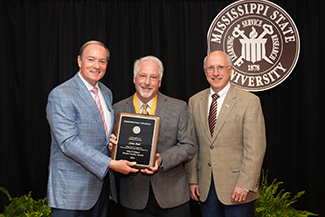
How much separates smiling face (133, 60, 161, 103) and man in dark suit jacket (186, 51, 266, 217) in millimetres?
513

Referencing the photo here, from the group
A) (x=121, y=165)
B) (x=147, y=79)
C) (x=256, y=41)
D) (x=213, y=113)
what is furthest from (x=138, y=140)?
(x=256, y=41)

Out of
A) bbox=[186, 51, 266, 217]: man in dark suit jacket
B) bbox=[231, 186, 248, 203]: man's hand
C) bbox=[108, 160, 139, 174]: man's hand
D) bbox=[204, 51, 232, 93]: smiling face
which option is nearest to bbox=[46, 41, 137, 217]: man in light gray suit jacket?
bbox=[108, 160, 139, 174]: man's hand

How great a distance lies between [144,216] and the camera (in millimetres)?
2320

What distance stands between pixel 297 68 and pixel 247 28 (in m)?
0.83

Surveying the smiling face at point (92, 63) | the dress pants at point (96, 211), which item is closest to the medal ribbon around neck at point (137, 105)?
the smiling face at point (92, 63)

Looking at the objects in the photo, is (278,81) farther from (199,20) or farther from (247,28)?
(199,20)

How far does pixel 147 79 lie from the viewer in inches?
92.0

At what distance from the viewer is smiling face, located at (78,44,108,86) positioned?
2299 mm

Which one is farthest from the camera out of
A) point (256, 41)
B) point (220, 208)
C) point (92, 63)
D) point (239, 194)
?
point (256, 41)

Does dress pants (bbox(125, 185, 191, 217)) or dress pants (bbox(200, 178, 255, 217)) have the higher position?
dress pants (bbox(125, 185, 191, 217))

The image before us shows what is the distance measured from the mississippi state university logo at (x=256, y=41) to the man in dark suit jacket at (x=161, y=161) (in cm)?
156

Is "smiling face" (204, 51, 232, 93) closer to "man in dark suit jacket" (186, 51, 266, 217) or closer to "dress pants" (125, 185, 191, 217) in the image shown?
"man in dark suit jacket" (186, 51, 266, 217)

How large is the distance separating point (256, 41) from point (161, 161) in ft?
7.35

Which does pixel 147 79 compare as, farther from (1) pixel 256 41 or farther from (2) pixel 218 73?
(1) pixel 256 41
